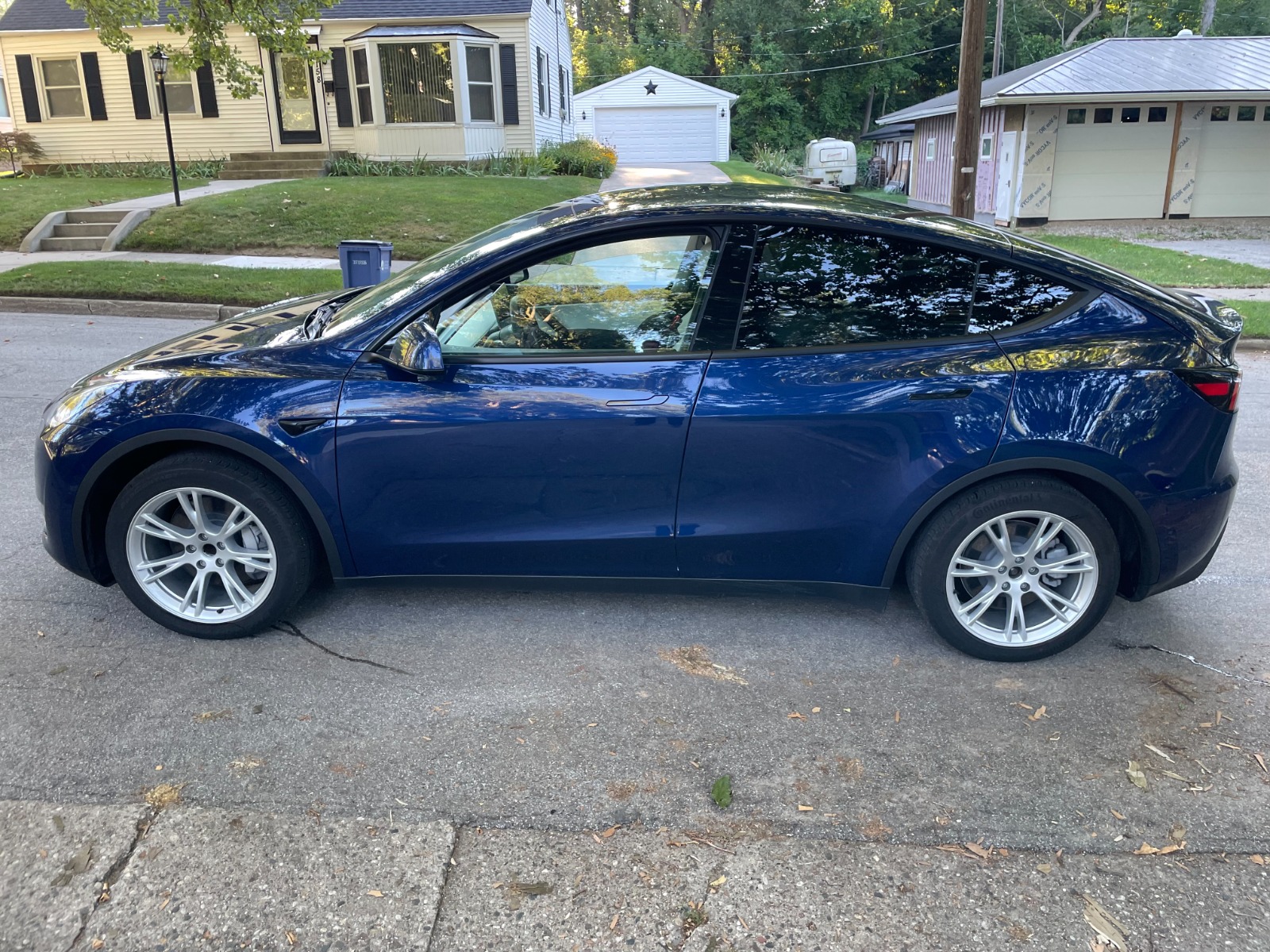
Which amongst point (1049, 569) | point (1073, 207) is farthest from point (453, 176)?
point (1049, 569)

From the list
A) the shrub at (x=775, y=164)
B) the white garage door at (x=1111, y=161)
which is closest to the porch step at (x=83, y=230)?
the white garage door at (x=1111, y=161)

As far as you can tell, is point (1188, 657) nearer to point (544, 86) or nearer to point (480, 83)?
point (480, 83)

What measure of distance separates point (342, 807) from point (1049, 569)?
2.51 meters

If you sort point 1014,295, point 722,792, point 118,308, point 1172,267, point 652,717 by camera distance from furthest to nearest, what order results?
1. point 1172,267
2. point 118,308
3. point 1014,295
4. point 652,717
5. point 722,792

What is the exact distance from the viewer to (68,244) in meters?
14.9

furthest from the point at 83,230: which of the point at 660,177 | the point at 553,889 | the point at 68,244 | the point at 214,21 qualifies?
the point at 553,889

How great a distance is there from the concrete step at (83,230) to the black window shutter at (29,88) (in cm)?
1113

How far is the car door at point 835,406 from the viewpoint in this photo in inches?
132

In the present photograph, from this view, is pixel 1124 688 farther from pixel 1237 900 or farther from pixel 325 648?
pixel 325 648

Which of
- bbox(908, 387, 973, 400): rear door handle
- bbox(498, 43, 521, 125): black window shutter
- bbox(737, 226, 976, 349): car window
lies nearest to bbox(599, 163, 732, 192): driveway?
bbox(498, 43, 521, 125): black window shutter

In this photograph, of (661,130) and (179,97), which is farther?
(661,130)

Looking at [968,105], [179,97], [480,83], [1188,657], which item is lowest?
[1188,657]

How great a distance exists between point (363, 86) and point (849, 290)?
2177 cm

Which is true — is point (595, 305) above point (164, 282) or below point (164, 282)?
above
